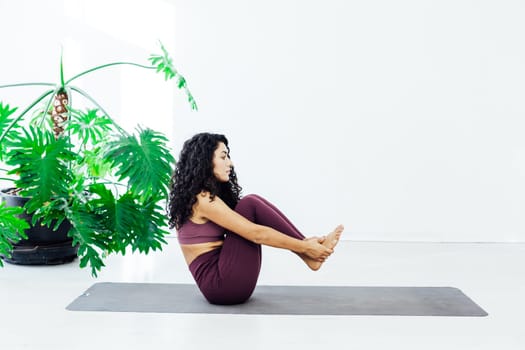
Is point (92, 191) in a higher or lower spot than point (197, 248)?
higher

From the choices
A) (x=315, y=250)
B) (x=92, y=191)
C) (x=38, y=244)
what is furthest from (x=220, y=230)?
(x=38, y=244)

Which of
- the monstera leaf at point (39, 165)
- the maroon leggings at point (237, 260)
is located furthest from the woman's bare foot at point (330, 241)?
the monstera leaf at point (39, 165)

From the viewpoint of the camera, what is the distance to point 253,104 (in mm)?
5555

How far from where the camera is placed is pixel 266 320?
10.5ft

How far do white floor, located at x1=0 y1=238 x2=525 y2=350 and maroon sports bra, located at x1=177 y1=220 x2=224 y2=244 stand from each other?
0.35 m

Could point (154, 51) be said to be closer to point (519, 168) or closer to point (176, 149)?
point (176, 149)

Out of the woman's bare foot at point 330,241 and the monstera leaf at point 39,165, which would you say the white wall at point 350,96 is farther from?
the woman's bare foot at point 330,241

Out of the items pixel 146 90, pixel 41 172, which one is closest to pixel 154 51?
pixel 146 90

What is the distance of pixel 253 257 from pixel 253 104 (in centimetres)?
241

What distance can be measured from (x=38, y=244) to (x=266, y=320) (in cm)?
180

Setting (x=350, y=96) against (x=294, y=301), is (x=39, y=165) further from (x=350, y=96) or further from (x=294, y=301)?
(x=350, y=96)

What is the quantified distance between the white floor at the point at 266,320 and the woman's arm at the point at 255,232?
0.31m

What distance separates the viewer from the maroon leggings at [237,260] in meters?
3.29

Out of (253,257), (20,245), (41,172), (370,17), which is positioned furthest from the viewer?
(370,17)
